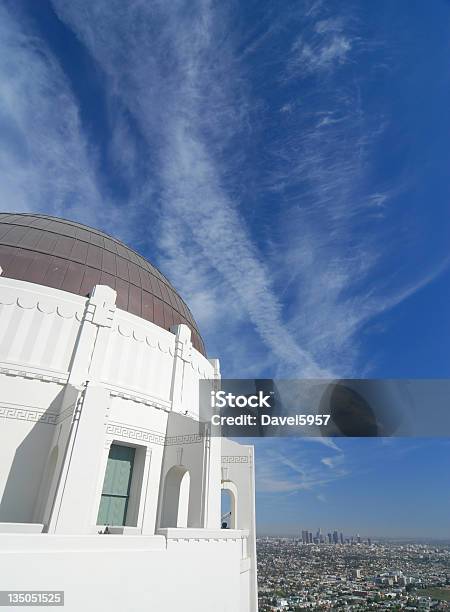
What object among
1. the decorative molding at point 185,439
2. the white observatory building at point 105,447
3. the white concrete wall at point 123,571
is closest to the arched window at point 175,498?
the white observatory building at point 105,447

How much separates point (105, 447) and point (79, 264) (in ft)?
24.1

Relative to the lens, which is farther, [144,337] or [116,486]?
[144,337]

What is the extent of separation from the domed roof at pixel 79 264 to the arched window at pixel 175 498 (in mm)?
6088

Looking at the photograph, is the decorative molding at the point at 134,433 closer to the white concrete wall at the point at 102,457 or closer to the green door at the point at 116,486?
the white concrete wall at the point at 102,457

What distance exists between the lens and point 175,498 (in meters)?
12.3

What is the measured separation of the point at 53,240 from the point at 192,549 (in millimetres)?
12825

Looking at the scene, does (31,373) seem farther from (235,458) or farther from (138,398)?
(235,458)

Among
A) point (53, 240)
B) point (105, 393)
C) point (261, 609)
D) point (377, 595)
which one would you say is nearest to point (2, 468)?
point (105, 393)

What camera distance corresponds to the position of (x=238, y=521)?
14.0 m

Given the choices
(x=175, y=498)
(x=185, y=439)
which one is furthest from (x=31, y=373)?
(x=175, y=498)

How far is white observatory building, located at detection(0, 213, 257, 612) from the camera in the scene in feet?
20.2

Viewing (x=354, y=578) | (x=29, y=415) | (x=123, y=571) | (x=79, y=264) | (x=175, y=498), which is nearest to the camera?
(x=123, y=571)

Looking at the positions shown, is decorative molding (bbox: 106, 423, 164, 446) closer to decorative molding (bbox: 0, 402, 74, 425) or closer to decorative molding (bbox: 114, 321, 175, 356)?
decorative molding (bbox: 0, 402, 74, 425)

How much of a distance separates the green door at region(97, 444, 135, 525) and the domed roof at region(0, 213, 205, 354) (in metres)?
5.47
